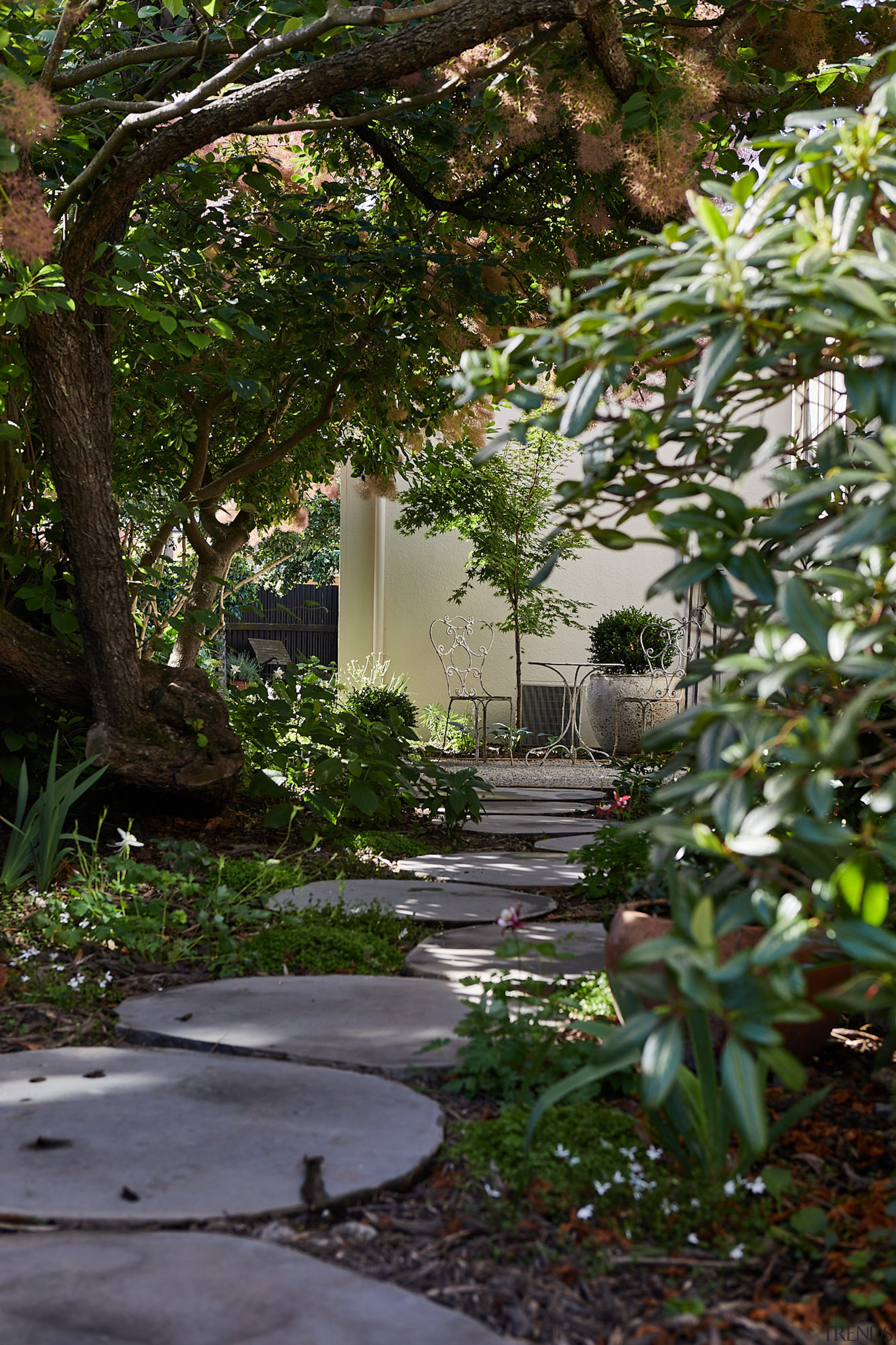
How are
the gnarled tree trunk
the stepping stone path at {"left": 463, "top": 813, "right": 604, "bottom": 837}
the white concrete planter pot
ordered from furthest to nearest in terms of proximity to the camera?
the white concrete planter pot
the stepping stone path at {"left": 463, "top": 813, "right": 604, "bottom": 837}
the gnarled tree trunk

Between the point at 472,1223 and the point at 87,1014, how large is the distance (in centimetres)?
100

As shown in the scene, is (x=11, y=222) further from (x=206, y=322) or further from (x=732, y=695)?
(x=732, y=695)

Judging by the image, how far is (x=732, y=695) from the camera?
112 cm

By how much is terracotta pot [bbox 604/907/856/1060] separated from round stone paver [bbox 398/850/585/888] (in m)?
1.16

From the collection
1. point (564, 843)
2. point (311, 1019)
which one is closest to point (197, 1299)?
point (311, 1019)

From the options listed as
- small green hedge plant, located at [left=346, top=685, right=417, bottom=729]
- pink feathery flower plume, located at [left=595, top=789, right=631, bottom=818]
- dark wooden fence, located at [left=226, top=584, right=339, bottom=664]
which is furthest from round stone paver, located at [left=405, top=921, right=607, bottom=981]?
dark wooden fence, located at [left=226, top=584, right=339, bottom=664]

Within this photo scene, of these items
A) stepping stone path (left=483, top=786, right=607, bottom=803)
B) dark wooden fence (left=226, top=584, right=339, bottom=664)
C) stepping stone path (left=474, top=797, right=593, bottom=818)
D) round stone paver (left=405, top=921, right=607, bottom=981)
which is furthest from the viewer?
dark wooden fence (left=226, top=584, right=339, bottom=664)

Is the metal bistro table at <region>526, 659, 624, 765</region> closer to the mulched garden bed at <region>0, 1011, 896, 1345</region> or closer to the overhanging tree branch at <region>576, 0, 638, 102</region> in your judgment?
the overhanging tree branch at <region>576, 0, 638, 102</region>

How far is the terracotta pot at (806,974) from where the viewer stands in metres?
1.48

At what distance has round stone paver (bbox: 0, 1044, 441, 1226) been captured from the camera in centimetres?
115

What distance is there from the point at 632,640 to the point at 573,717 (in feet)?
2.77

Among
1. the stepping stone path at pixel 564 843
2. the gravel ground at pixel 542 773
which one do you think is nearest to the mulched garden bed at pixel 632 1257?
the stepping stone path at pixel 564 843

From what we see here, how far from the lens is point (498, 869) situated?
316cm

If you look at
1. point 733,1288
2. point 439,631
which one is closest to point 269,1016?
point 733,1288
